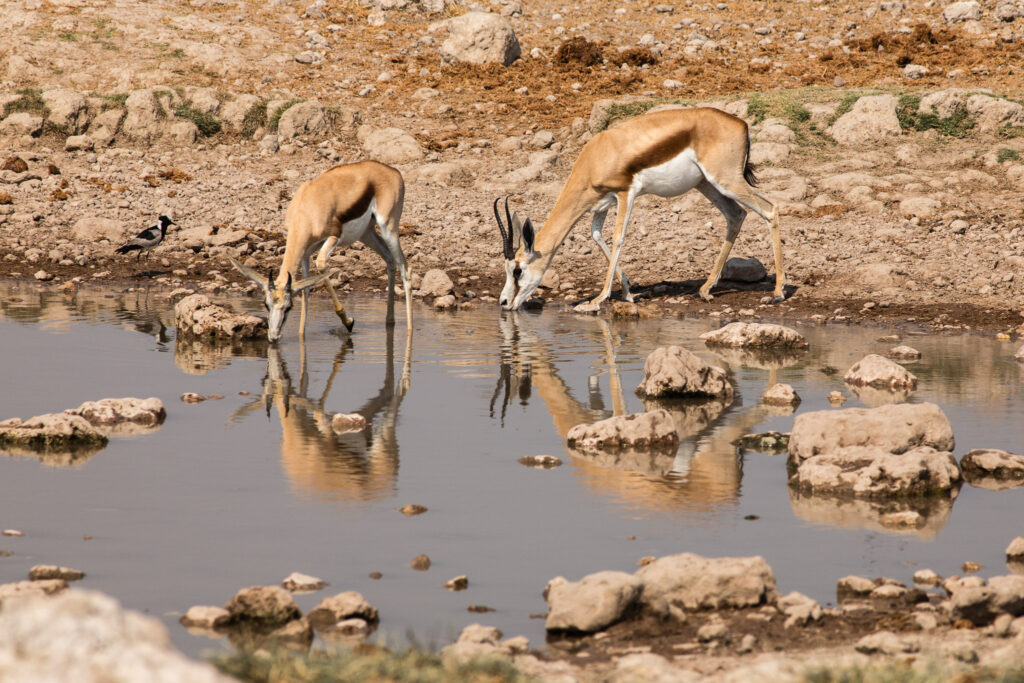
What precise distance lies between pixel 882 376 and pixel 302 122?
1554 cm

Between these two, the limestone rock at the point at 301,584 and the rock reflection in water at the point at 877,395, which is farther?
the rock reflection in water at the point at 877,395

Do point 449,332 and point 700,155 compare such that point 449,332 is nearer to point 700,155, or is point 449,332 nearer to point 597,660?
point 700,155

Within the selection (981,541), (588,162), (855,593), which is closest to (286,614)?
(855,593)

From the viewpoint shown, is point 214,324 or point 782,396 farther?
point 214,324

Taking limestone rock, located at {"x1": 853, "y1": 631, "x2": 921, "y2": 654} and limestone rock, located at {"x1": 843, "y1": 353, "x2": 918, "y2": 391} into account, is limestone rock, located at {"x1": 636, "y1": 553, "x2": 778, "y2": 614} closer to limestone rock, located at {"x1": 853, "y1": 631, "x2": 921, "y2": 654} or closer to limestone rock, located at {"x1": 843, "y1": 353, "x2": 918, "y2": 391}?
limestone rock, located at {"x1": 853, "y1": 631, "x2": 921, "y2": 654}

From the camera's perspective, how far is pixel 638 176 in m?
15.2

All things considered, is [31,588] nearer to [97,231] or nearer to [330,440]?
[330,440]

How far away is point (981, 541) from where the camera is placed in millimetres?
6297

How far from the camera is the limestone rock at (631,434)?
8266mm

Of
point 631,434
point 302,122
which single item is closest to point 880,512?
point 631,434

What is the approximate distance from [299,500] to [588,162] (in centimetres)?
939

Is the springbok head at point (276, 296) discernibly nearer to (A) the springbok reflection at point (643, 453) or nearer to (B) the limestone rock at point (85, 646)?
(A) the springbok reflection at point (643, 453)

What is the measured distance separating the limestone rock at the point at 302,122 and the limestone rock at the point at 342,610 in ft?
62.9

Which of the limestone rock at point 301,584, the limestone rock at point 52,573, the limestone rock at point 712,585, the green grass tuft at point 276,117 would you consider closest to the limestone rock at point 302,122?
the green grass tuft at point 276,117
